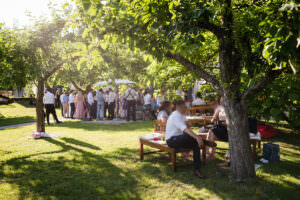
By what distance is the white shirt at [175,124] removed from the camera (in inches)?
193

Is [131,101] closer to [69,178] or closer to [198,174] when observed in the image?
[69,178]

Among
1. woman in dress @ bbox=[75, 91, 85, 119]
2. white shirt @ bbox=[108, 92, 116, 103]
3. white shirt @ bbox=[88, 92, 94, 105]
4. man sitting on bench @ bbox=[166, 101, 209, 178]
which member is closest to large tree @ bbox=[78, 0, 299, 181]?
man sitting on bench @ bbox=[166, 101, 209, 178]

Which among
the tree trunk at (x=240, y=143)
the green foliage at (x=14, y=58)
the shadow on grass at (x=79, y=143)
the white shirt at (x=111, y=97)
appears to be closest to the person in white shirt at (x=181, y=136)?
the tree trunk at (x=240, y=143)

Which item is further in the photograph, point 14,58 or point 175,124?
point 14,58

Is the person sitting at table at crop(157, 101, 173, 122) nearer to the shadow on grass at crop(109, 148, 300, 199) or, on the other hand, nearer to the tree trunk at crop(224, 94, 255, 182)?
the shadow on grass at crop(109, 148, 300, 199)

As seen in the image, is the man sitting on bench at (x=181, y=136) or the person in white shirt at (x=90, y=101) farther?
the person in white shirt at (x=90, y=101)

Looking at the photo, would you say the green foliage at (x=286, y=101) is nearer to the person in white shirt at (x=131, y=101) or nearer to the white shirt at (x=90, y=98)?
the person in white shirt at (x=131, y=101)

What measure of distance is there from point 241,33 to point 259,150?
3.85 metres

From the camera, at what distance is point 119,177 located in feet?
15.8

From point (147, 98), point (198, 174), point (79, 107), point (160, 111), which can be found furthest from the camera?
point (79, 107)

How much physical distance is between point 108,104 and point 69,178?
1119 centimetres

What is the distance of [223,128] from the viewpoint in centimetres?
586

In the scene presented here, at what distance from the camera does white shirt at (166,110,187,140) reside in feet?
16.1

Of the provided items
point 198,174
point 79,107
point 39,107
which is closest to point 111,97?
point 79,107
